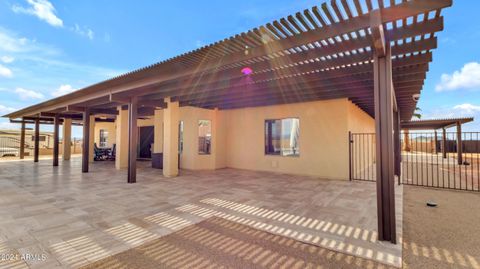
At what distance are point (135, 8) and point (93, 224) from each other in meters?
7.11

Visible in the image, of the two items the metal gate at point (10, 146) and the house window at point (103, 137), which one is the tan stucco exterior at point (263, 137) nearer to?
the house window at point (103, 137)

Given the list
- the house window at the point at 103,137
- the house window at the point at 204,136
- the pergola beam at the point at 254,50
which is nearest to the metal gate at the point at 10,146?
the house window at the point at 103,137

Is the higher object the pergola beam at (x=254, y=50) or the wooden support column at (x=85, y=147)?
the pergola beam at (x=254, y=50)

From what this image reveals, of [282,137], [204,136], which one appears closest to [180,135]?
[204,136]

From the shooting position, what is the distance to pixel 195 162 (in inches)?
345

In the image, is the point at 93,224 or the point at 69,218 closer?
the point at 93,224

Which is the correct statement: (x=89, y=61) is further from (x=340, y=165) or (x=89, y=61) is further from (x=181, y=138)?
(x=340, y=165)

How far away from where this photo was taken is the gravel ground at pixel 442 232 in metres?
2.22

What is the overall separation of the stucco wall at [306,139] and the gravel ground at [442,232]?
7.81 ft

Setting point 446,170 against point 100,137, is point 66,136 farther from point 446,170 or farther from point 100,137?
point 446,170

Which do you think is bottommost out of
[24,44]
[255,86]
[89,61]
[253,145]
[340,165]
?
[340,165]

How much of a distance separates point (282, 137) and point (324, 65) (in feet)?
14.2

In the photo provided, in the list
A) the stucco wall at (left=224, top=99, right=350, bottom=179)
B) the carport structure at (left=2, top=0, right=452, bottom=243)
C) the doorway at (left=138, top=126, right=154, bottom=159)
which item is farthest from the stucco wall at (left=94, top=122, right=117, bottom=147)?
the stucco wall at (left=224, top=99, right=350, bottom=179)

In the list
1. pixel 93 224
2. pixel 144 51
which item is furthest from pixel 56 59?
pixel 93 224
